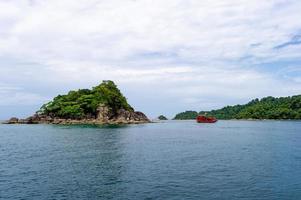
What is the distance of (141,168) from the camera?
172 feet

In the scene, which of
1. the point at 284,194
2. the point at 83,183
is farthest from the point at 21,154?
the point at 284,194

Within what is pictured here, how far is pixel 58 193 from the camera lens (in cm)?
3756

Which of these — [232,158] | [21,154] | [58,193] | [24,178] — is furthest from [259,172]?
[21,154]

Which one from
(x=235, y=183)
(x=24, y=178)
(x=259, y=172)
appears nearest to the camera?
(x=235, y=183)

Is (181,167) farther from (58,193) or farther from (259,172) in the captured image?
(58,193)

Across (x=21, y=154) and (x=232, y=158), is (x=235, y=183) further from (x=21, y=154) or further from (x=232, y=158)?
(x=21, y=154)

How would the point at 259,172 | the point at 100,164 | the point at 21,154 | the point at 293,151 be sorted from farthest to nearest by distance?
1. the point at 293,151
2. the point at 21,154
3. the point at 100,164
4. the point at 259,172

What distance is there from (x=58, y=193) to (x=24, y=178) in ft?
31.2

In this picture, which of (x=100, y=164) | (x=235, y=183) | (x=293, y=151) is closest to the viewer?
(x=235, y=183)

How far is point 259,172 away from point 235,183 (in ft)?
29.0

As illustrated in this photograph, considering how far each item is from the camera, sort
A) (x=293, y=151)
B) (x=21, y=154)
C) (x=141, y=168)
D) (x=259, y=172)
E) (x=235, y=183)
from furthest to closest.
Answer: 1. (x=293, y=151)
2. (x=21, y=154)
3. (x=141, y=168)
4. (x=259, y=172)
5. (x=235, y=183)

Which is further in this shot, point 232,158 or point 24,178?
point 232,158

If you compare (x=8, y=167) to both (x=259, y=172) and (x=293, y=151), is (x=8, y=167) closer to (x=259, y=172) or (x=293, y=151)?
(x=259, y=172)

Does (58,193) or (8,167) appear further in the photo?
(8,167)
